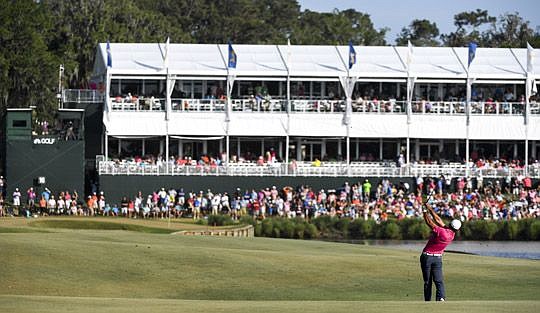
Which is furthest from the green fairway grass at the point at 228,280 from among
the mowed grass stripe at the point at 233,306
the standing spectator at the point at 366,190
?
the standing spectator at the point at 366,190

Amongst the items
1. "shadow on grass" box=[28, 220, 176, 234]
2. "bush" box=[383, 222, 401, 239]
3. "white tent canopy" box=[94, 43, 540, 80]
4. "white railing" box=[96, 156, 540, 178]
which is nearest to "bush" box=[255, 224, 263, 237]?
"bush" box=[383, 222, 401, 239]

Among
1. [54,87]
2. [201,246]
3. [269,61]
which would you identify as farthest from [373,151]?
[201,246]

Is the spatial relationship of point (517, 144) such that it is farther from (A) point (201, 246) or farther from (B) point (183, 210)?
(A) point (201, 246)

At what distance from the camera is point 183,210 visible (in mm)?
56188

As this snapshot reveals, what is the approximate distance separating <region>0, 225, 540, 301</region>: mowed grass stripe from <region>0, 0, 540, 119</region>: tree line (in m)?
39.2

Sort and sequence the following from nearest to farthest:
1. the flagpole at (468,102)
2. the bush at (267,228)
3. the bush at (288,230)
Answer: the bush at (267,228) < the bush at (288,230) < the flagpole at (468,102)

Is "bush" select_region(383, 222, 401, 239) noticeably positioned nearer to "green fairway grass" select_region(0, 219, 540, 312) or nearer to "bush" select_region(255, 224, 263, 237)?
"bush" select_region(255, 224, 263, 237)

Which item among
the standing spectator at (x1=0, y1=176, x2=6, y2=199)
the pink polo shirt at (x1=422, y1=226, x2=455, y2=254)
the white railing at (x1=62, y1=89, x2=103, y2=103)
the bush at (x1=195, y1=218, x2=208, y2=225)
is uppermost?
the white railing at (x1=62, y1=89, x2=103, y2=103)

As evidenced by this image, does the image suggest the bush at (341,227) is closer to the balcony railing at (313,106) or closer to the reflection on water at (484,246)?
the reflection on water at (484,246)

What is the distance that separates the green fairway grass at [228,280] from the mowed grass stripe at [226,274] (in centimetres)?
2

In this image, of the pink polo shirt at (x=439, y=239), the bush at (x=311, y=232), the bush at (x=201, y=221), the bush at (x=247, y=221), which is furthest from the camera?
the bush at (x=311, y=232)

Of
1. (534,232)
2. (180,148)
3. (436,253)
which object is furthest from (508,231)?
(436,253)

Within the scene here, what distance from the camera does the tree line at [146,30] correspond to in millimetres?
68688

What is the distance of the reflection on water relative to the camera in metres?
45.3
